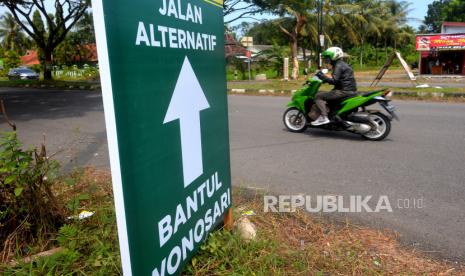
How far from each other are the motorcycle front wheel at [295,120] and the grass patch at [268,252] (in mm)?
3827

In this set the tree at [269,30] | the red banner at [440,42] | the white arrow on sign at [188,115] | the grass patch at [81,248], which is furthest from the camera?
the tree at [269,30]

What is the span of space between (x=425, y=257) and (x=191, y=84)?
204 cm

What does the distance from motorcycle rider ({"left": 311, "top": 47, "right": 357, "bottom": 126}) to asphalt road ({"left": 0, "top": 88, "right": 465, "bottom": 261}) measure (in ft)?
1.99

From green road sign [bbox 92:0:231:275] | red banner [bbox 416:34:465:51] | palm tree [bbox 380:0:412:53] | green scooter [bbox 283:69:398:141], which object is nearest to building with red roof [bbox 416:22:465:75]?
red banner [bbox 416:34:465:51]

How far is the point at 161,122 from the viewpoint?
1.66 metres

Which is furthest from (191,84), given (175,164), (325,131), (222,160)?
(325,131)

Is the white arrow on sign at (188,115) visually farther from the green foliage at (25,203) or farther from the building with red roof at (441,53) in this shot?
the building with red roof at (441,53)

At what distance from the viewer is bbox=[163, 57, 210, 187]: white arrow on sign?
182cm

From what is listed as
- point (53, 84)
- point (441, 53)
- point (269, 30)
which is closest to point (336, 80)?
point (53, 84)

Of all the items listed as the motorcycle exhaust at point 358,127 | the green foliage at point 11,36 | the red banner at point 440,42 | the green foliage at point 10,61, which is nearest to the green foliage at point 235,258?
the motorcycle exhaust at point 358,127

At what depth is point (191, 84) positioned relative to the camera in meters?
1.98

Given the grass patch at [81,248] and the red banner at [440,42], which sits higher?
the red banner at [440,42]

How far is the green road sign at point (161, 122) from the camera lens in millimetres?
1374

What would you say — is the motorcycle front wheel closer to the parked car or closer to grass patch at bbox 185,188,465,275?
grass patch at bbox 185,188,465,275
